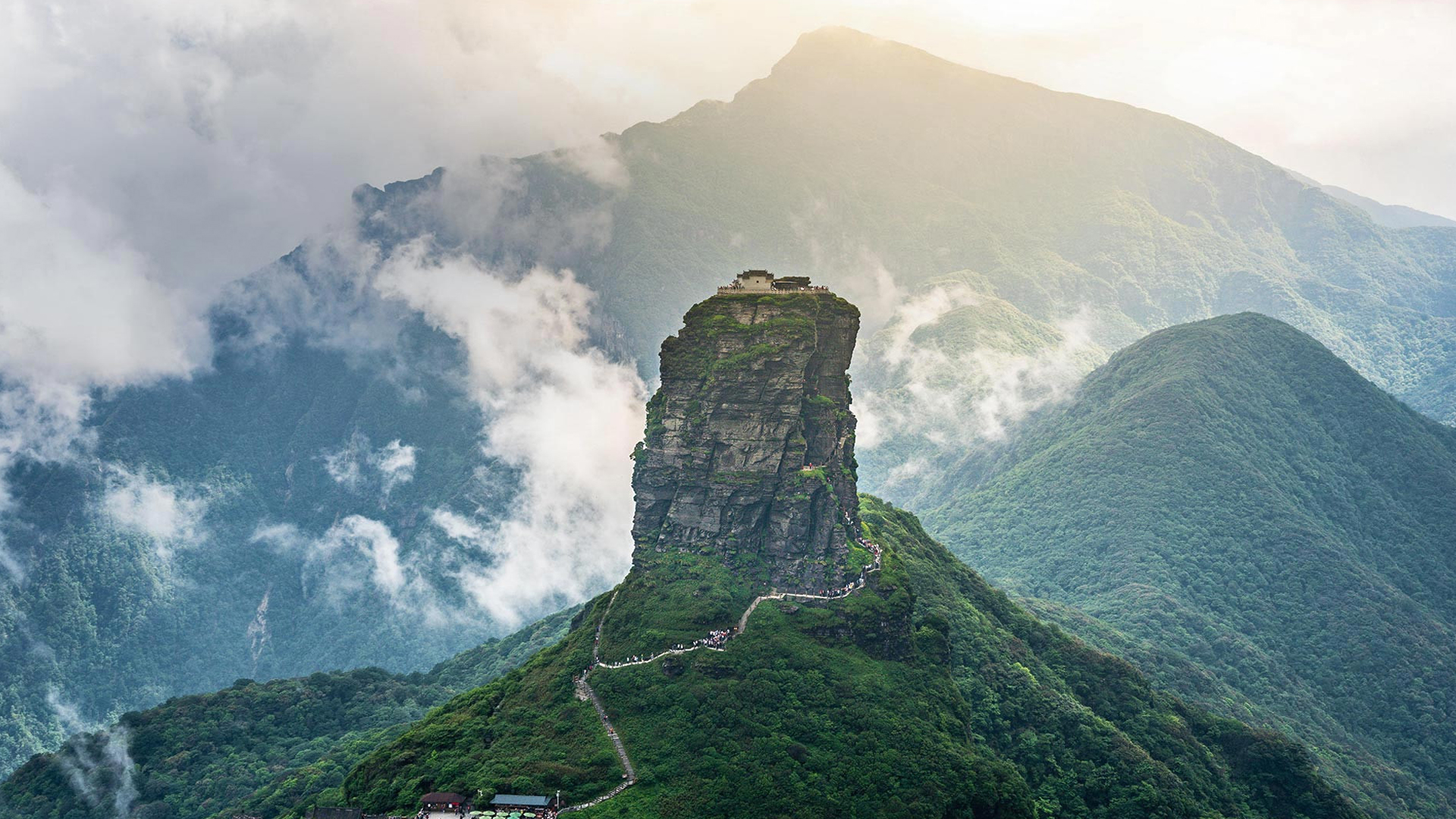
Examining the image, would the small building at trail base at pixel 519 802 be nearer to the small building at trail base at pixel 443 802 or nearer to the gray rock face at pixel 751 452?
the small building at trail base at pixel 443 802

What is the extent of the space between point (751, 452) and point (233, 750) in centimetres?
7887

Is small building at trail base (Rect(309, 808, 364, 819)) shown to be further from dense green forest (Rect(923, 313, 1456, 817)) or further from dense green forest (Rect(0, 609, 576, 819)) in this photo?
dense green forest (Rect(923, 313, 1456, 817))

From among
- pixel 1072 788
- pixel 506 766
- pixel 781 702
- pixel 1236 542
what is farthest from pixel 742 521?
pixel 1236 542

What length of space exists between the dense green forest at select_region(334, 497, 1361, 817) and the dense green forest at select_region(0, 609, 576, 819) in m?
28.6

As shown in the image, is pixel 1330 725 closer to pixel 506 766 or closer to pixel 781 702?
pixel 781 702

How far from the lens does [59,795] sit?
121 metres

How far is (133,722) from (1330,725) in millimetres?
151259

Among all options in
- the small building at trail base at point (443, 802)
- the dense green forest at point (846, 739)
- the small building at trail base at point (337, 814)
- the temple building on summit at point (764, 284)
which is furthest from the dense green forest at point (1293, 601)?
the small building at trail base at point (337, 814)

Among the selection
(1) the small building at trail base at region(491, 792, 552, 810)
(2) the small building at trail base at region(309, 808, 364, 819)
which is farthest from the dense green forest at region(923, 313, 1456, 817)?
(2) the small building at trail base at region(309, 808, 364, 819)

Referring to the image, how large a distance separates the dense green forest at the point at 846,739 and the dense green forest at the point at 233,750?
28.6m

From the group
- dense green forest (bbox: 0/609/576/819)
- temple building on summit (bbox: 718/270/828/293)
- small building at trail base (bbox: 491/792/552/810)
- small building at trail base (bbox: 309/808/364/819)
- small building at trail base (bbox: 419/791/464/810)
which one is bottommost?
small building at trail base (bbox: 491/792/552/810)

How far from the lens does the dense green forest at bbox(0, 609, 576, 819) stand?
118 metres

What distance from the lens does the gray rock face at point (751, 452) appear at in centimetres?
9169

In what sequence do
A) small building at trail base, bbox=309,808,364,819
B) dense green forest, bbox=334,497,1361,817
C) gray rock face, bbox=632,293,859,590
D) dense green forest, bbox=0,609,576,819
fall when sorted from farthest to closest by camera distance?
dense green forest, bbox=0,609,576,819 → gray rock face, bbox=632,293,859,590 → dense green forest, bbox=334,497,1361,817 → small building at trail base, bbox=309,808,364,819
